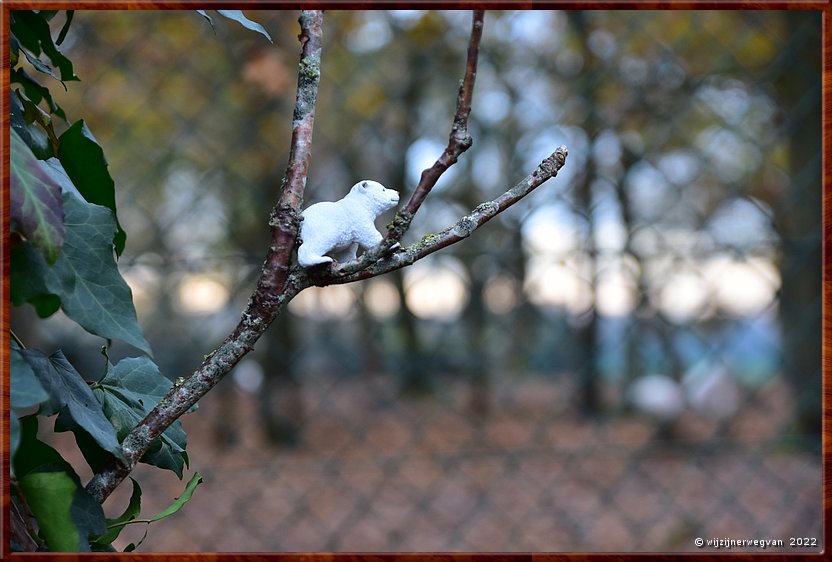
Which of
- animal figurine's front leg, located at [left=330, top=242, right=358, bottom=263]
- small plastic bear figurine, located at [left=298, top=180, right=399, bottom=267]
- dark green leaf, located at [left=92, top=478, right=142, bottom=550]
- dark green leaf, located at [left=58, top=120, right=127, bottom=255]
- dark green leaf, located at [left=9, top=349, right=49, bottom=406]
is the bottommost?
dark green leaf, located at [left=92, top=478, right=142, bottom=550]

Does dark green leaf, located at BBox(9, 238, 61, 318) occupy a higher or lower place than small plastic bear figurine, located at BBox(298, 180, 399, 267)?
lower

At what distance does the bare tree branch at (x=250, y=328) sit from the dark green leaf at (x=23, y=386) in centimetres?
4

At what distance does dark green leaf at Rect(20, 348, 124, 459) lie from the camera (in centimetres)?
24

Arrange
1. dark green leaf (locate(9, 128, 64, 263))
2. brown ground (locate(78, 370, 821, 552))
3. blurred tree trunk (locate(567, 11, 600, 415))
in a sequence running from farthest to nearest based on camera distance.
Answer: blurred tree trunk (locate(567, 11, 600, 415)) → brown ground (locate(78, 370, 821, 552)) → dark green leaf (locate(9, 128, 64, 263))

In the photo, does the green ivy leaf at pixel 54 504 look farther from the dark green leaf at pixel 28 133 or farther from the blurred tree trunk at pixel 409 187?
the blurred tree trunk at pixel 409 187

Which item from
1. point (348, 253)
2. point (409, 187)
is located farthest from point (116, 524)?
point (409, 187)

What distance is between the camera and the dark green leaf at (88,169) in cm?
29

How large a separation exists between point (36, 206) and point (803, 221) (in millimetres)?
1674

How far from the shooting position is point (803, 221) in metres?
1.59

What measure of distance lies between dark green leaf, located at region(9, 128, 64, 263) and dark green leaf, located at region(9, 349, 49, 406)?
0.13ft

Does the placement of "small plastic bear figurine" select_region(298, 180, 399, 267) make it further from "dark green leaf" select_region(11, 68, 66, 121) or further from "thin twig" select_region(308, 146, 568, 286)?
"dark green leaf" select_region(11, 68, 66, 121)

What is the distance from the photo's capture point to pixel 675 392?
1.87 m

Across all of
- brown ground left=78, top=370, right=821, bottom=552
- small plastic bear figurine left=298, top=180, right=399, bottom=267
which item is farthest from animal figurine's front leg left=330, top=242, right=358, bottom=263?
brown ground left=78, top=370, right=821, bottom=552

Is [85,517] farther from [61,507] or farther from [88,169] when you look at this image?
[88,169]
